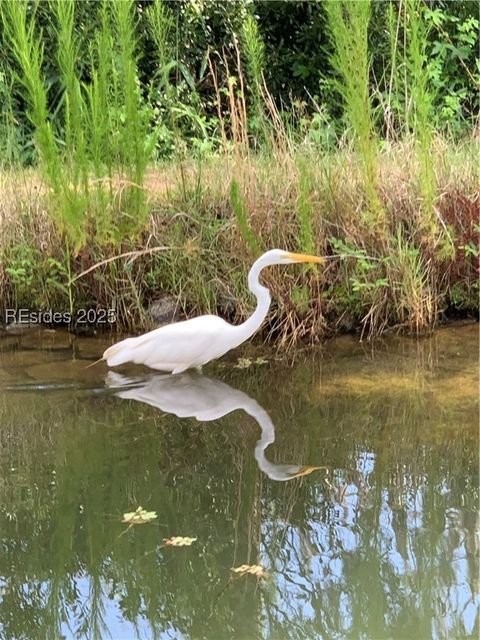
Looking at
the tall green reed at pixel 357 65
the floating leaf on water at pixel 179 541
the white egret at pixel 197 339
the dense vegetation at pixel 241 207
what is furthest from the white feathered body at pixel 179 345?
the floating leaf on water at pixel 179 541

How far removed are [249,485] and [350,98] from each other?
2.53 metres

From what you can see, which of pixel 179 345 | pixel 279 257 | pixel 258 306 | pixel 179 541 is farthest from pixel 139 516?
pixel 279 257

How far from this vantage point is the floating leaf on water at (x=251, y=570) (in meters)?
2.81

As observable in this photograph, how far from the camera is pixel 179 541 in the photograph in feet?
9.86

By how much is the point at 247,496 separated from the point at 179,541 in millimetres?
445

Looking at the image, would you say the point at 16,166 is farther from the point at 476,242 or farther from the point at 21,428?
the point at 476,242

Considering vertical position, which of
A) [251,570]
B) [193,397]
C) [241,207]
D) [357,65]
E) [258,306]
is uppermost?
[357,65]

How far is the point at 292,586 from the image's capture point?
2746 millimetres

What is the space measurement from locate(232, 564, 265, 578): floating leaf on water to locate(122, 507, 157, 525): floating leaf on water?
468 millimetres

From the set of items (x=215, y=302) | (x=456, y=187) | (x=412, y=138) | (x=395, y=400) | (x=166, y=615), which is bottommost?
(x=166, y=615)

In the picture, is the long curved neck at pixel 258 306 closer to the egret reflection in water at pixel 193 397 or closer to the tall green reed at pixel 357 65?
the egret reflection in water at pixel 193 397

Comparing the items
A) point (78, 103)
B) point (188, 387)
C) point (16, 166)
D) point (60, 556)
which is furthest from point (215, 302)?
point (60, 556)

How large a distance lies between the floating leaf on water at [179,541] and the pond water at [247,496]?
0.06ft

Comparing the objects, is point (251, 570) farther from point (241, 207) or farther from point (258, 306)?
point (241, 207)
